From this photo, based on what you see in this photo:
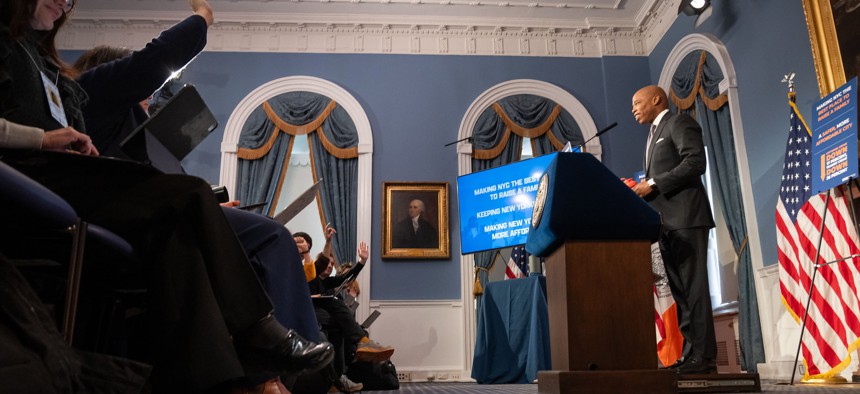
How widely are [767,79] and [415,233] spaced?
11.7 ft

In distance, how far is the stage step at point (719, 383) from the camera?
2.38m

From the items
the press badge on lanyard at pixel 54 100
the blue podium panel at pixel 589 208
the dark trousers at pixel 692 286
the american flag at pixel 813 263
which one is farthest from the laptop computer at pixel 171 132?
the american flag at pixel 813 263

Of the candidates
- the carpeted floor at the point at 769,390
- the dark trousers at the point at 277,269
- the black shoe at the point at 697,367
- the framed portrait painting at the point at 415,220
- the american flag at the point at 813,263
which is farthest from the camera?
the framed portrait painting at the point at 415,220

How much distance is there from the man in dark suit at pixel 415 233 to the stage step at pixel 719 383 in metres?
4.46

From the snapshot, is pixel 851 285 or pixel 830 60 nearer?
pixel 851 285

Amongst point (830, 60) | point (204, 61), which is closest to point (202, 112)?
point (830, 60)

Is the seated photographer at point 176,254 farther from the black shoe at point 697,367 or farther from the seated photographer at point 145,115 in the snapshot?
the black shoe at point 697,367

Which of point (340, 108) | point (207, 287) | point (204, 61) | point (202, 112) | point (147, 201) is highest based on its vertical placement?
point (204, 61)

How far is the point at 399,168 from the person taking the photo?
703 cm

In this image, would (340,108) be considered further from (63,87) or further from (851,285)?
(63,87)

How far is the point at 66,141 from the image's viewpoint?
1.37 meters

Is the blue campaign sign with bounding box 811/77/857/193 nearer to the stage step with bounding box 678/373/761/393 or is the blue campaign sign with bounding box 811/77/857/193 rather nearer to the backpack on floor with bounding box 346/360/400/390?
the stage step with bounding box 678/373/761/393

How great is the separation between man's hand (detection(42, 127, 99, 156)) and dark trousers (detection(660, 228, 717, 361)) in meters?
2.47

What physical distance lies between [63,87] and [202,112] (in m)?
0.35
